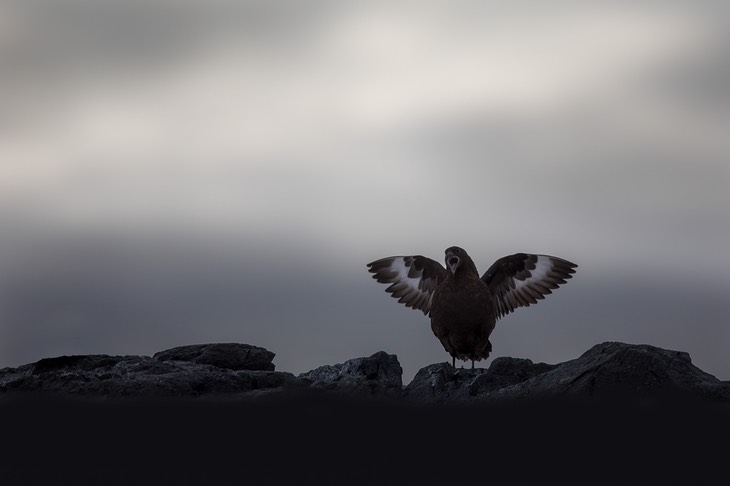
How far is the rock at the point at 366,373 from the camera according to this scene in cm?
1262

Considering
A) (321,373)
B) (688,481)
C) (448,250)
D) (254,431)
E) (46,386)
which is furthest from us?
(448,250)

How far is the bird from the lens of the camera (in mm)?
17141

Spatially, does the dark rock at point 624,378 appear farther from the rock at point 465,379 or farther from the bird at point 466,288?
the bird at point 466,288

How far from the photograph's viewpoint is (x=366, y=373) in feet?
43.9

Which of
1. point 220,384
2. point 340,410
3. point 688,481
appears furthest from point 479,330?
point 688,481

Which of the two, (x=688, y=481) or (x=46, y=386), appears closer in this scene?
(x=688, y=481)

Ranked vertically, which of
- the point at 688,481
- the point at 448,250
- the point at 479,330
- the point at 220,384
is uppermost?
the point at 448,250

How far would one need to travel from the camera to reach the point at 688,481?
814 centimetres

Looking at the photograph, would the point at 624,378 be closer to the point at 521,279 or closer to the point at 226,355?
the point at 226,355

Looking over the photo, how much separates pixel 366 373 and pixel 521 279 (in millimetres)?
7328

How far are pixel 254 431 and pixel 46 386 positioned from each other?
3454mm

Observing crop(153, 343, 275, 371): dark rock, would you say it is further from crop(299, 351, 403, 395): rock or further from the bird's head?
the bird's head

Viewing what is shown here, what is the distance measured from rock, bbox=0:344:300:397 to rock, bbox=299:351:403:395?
83 centimetres

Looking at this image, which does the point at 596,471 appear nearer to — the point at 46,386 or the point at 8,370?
the point at 46,386
